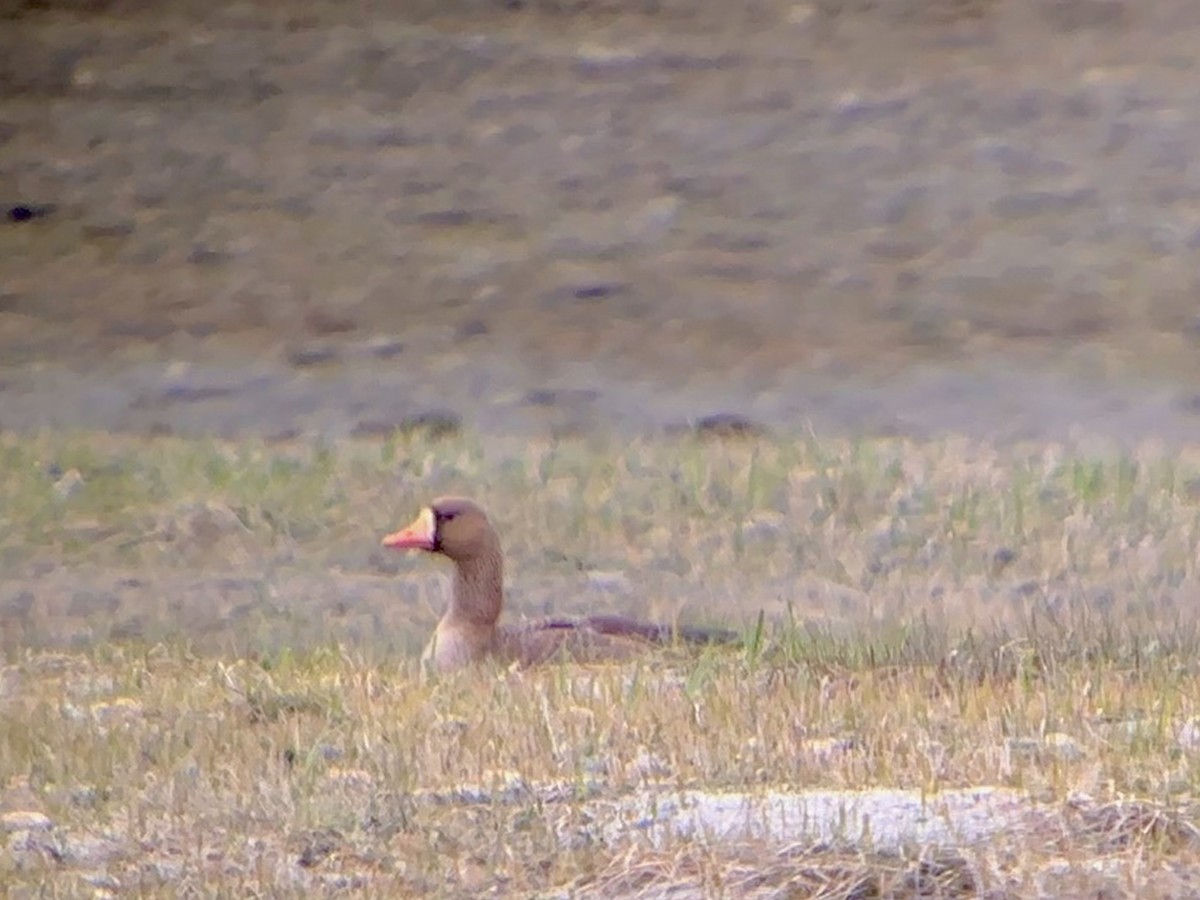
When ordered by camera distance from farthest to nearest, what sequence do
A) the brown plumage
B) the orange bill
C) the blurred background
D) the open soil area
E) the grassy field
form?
the blurred background, the orange bill, the brown plumage, the open soil area, the grassy field

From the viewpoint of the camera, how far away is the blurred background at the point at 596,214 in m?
14.2

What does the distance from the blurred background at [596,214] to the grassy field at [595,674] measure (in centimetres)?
150

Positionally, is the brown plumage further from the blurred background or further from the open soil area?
the blurred background

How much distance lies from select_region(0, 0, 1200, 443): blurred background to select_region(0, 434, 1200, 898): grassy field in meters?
1.50

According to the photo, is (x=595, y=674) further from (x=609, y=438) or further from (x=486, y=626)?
(x=609, y=438)

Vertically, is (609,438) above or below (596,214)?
below

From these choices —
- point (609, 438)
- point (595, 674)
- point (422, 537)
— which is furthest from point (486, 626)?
point (609, 438)

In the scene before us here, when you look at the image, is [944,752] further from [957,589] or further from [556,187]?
[556,187]

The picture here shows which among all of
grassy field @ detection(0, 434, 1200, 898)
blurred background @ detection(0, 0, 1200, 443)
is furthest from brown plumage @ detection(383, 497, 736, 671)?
blurred background @ detection(0, 0, 1200, 443)

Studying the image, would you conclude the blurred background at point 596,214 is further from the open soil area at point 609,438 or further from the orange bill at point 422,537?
the orange bill at point 422,537

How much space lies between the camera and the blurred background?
1420cm

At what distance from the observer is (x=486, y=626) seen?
8039 millimetres

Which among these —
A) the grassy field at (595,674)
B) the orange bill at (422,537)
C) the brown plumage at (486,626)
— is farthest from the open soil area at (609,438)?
the orange bill at (422,537)

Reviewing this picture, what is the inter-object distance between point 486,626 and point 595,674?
3.85 ft
